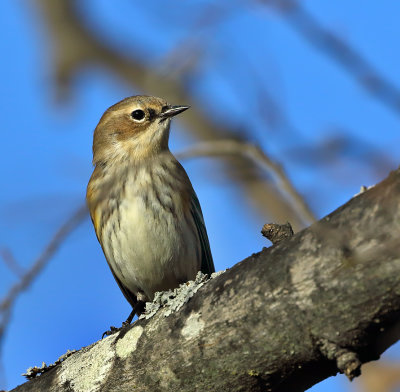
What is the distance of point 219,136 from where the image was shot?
10469 millimetres

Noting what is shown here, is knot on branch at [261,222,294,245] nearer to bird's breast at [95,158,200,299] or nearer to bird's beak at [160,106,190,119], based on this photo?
bird's breast at [95,158,200,299]

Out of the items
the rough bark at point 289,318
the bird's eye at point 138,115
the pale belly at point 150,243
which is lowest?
the rough bark at point 289,318

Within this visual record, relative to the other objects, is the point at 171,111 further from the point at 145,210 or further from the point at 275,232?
the point at 275,232

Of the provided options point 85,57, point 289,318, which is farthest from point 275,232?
point 85,57

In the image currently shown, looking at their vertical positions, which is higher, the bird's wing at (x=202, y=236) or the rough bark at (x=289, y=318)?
the bird's wing at (x=202, y=236)

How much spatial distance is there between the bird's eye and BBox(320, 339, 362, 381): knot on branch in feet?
14.0

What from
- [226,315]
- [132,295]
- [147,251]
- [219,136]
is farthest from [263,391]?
[219,136]

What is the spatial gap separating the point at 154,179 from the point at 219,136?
3918 millimetres

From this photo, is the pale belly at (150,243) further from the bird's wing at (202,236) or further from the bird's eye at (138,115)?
the bird's eye at (138,115)

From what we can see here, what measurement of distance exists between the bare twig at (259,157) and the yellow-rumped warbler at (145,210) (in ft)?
9.19

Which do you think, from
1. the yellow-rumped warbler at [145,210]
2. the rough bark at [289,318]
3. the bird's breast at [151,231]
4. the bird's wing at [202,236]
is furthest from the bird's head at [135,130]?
the rough bark at [289,318]

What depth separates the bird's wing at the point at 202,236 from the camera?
700 cm

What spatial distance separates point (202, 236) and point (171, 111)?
1311mm

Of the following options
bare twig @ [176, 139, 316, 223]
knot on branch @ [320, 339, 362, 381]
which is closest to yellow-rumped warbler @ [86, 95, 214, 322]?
bare twig @ [176, 139, 316, 223]
